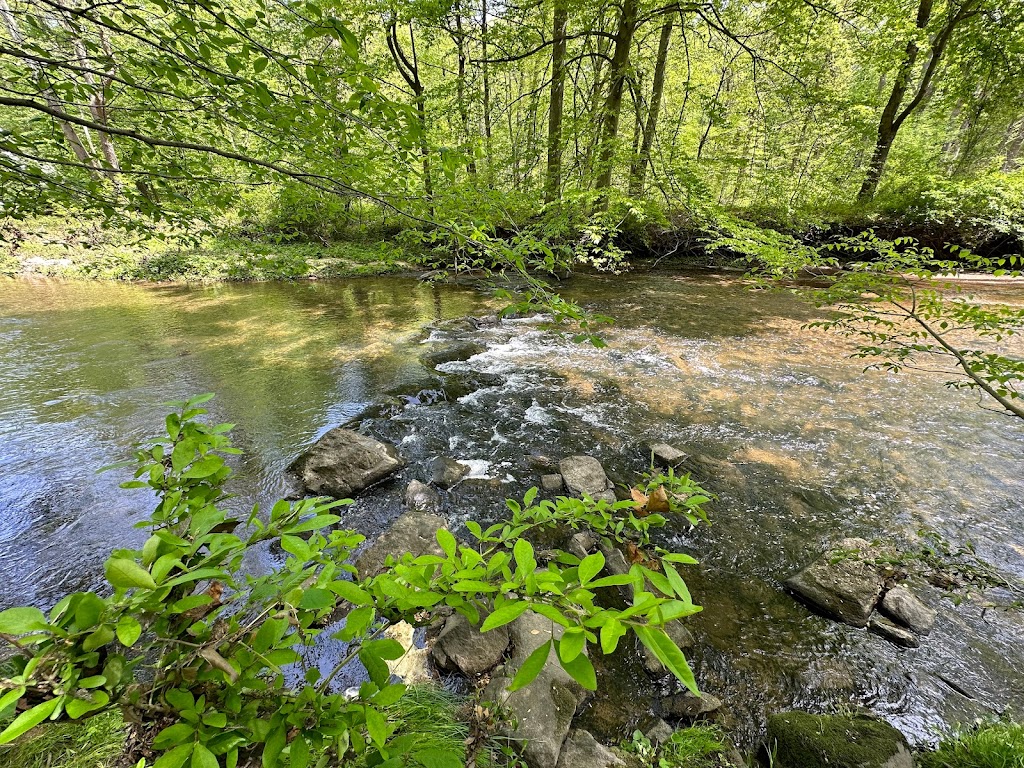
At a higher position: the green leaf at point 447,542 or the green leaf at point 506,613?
the green leaf at point 506,613

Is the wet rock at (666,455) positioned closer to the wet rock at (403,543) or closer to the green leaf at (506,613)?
the wet rock at (403,543)

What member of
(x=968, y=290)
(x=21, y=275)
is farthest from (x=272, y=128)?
(x=21, y=275)

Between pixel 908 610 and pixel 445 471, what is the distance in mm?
4161

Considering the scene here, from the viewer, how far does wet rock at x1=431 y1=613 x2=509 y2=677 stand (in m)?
2.67

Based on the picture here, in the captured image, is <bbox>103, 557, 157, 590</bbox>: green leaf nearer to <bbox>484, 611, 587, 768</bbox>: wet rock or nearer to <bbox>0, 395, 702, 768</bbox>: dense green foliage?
<bbox>0, 395, 702, 768</bbox>: dense green foliage

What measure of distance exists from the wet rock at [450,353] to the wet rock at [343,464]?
124 inches

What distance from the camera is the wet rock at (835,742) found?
2.12 meters

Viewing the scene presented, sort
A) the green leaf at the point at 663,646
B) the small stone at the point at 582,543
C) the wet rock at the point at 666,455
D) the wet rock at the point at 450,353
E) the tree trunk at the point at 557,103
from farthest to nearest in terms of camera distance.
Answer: the wet rock at the point at 450,353, the wet rock at the point at 666,455, the tree trunk at the point at 557,103, the small stone at the point at 582,543, the green leaf at the point at 663,646

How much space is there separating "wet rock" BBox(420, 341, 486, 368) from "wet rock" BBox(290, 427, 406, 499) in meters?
3.15

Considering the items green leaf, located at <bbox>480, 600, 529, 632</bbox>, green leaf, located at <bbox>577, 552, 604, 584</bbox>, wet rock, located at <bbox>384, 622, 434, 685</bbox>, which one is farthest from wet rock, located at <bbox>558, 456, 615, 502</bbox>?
green leaf, located at <bbox>480, 600, 529, 632</bbox>

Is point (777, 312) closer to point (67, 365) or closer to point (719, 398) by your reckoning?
point (719, 398)

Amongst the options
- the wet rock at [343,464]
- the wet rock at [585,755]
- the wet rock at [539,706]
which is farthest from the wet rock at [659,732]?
the wet rock at [343,464]

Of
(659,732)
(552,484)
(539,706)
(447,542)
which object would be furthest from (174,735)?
(552,484)

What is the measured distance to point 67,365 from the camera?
24.1ft
